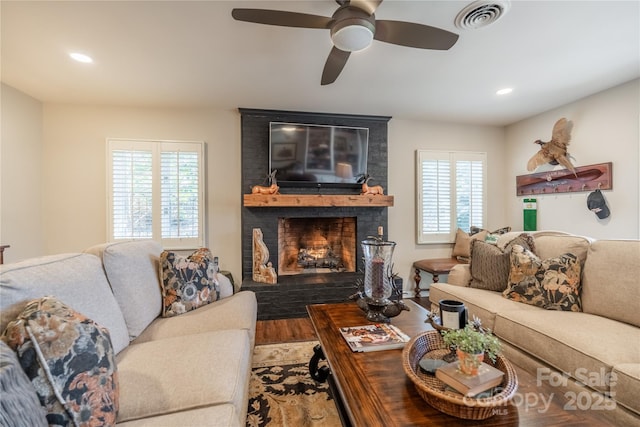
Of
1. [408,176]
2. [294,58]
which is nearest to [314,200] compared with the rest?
[408,176]

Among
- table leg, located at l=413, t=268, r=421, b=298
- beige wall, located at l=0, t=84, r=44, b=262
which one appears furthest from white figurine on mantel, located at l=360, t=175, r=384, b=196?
beige wall, located at l=0, t=84, r=44, b=262

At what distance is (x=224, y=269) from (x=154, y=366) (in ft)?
7.89

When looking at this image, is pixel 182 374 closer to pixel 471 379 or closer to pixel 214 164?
pixel 471 379

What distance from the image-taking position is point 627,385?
4.07 feet

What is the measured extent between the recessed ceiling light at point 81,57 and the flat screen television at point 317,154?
1.74 m

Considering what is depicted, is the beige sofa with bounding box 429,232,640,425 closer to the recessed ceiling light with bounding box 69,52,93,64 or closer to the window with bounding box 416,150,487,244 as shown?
the window with bounding box 416,150,487,244

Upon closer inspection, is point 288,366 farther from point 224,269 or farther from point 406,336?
point 224,269

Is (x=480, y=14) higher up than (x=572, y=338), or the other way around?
(x=480, y=14)

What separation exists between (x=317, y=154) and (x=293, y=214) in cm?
83

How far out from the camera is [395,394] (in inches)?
40.4

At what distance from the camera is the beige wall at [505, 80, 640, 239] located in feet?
9.07

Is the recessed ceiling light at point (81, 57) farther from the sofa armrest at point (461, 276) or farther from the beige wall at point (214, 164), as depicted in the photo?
the sofa armrest at point (461, 276)

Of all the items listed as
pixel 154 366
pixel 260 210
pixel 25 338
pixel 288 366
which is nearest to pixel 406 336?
pixel 288 366

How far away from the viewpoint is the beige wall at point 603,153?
277 centimetres
